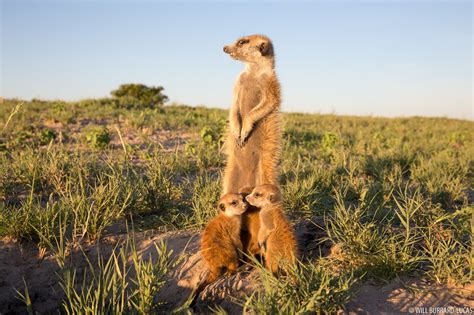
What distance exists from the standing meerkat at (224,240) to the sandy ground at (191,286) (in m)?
0.10

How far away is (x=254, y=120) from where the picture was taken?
9.76 feet

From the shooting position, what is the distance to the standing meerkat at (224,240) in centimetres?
236

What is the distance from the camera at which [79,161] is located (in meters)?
4.12

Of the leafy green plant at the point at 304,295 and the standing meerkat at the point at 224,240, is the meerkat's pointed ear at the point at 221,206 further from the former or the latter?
the leafy green plant at the point at 304,295

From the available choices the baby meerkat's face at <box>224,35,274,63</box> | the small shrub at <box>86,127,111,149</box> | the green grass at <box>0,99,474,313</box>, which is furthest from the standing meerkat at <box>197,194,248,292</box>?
the small shrub at <box>86,127,111,149</box>

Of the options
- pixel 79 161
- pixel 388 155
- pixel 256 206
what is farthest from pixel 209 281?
pixel 388 155

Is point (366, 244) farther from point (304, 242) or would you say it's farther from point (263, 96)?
point (263, 96)

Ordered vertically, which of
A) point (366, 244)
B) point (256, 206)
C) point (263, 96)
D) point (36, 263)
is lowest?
point (36, 263)

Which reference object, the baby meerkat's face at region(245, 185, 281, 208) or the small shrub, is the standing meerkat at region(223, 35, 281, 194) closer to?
the baby meerkat's face at region(245, 185, 281, 208)

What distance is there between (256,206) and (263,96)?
3.05 ft

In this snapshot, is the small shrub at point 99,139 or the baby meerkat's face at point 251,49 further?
the small shrub at point 99,139

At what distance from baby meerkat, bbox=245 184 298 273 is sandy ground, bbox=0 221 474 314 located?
0.61 ft

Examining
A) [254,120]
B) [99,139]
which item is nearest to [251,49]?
[254,120]

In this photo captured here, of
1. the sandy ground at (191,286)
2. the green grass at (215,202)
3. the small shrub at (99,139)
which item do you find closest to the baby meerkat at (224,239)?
the sandy ground at (191,286)
